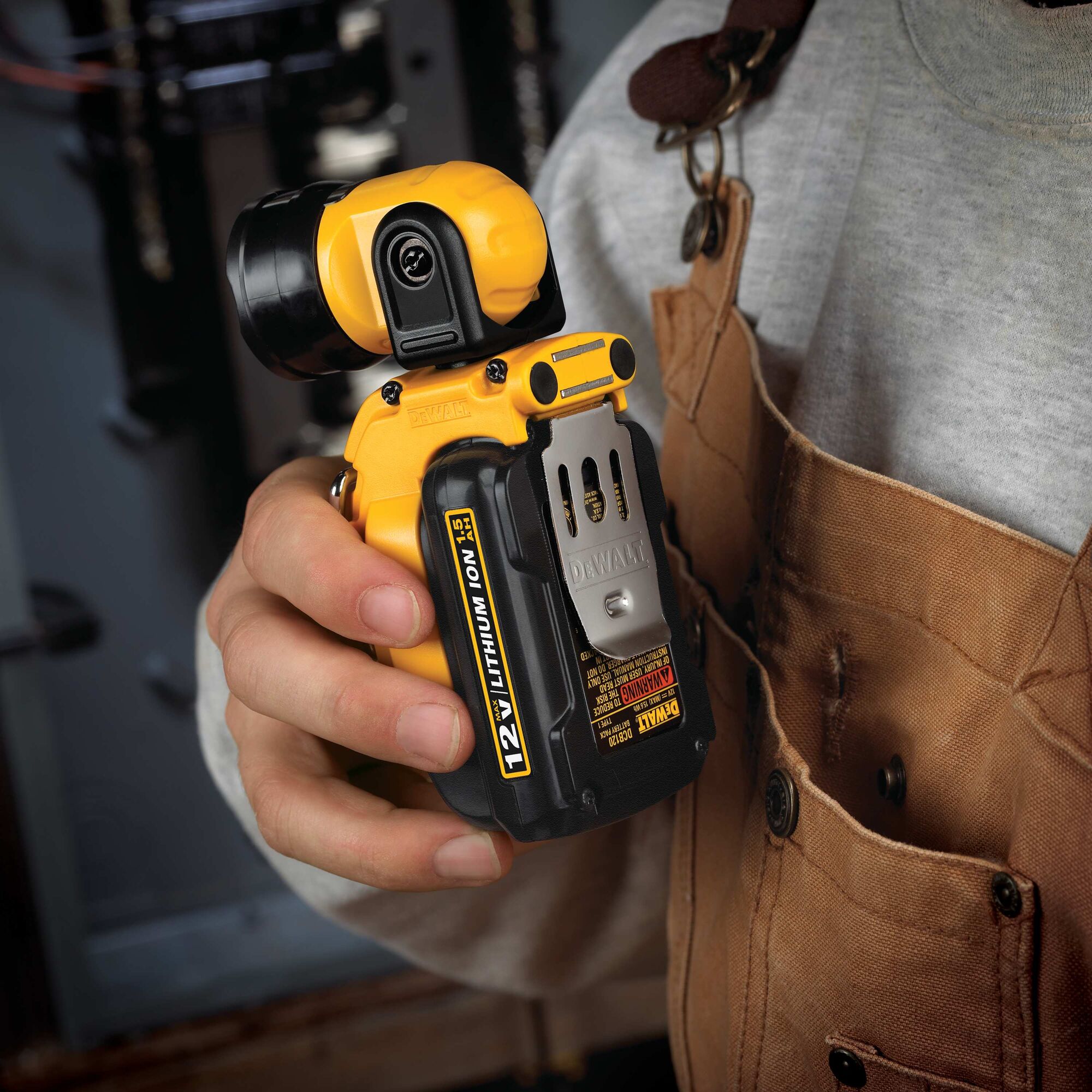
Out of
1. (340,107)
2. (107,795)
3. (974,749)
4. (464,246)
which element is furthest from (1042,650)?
(107,795)

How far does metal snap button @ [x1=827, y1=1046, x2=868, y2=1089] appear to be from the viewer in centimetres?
42

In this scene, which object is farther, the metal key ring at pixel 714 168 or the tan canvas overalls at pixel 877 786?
the metal key ring at pixel 714 168

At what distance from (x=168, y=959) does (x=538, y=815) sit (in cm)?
142

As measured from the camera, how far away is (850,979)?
1.40ft

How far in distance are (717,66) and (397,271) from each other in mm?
263

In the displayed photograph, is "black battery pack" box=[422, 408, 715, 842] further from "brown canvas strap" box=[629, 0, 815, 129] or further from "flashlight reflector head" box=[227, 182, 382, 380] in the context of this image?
"brown canvas strap" box=[629, 0, 815, 129]

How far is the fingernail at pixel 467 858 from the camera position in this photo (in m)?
0.42

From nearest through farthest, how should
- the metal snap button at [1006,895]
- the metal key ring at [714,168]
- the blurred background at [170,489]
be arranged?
1. the metal snap button at [1006,895]
2. the metal key ring at [714,168]
3. the blurred background at [170,489]

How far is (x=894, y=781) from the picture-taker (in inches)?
17.5

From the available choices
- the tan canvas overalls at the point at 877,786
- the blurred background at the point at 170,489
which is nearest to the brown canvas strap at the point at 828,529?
the tan canvas overalls at the point at 877,786

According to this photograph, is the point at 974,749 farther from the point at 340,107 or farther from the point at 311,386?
the point at 340,107

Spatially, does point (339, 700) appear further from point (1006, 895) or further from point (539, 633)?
point (1006, 895)

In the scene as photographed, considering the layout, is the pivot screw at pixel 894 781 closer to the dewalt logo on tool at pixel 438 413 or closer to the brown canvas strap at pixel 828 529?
the brown canvas strap at pixel 828 529

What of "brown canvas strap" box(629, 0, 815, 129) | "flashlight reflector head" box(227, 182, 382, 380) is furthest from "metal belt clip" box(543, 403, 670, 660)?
"brown canvas strap" box(629, 0, 815, 129)
